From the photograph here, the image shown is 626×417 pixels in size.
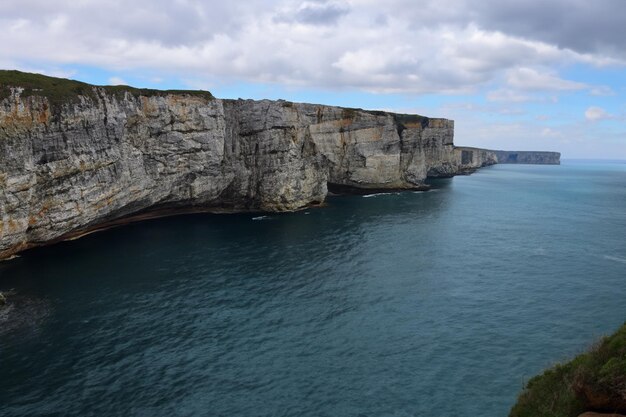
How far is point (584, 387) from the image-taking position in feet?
55.3

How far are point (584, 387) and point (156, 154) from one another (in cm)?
7270

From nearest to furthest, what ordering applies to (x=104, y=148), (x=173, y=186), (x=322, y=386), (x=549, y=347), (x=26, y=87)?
(x=322, y=386) < (x=549, y=347) < (x=26, y=87) < (x=104, y=148) < (x=173, y=186)

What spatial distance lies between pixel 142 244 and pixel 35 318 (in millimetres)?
27583

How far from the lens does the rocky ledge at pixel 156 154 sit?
54969 mm

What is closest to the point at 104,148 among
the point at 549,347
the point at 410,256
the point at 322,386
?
the point at 410,256

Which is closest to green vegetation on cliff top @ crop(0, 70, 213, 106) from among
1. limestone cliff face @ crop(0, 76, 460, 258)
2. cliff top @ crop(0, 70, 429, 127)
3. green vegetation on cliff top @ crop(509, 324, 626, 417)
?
cliff top @ crop(0, 70, 429, 127)

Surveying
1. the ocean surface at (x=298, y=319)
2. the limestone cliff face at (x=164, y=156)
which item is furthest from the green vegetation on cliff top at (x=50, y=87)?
the ocean surface at (x=298, y=319)

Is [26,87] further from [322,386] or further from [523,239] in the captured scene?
[523,239]

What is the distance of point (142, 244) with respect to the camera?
221 ft

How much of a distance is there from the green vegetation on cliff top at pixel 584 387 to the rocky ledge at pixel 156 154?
2255 inches

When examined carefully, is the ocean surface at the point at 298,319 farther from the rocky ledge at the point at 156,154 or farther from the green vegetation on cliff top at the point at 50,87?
the green vegetation on cliff top at the point at 50,87

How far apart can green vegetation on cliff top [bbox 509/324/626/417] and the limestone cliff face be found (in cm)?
5726

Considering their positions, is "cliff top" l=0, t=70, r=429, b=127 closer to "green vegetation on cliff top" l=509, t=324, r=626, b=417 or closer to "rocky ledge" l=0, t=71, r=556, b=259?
"rocky ledge" l=0, t=71, r=556, b=259

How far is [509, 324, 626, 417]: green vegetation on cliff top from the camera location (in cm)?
1584
